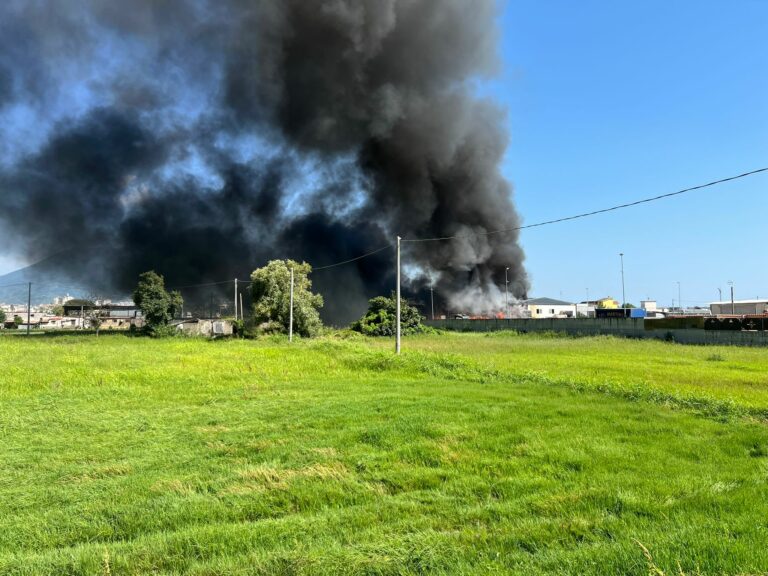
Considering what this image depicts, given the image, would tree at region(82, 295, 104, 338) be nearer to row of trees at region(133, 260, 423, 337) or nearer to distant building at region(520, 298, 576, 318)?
row of trees at region(133, 260, 423, 337)

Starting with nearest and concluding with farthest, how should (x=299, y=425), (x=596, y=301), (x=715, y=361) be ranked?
1. (x=299, y=425)
2. (x=715, y=361)
3. (x=596, y=301)

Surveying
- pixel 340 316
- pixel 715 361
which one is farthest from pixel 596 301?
pixel 715 361

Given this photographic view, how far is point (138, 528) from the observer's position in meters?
4.72

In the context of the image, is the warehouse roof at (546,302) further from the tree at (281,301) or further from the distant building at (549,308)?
the tree at (281,301)

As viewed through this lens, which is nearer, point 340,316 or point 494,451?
point 494,451

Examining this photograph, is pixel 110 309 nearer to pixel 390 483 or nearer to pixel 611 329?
pixel 611 329

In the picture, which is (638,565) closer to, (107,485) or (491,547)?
(491,547)

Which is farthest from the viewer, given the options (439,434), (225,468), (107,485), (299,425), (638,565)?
(299,425)

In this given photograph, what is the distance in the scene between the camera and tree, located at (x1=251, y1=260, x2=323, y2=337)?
48.7 meters

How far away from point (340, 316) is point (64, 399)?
76.6 metres

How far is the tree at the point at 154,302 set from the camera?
178 feet

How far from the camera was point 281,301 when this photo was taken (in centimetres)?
4894

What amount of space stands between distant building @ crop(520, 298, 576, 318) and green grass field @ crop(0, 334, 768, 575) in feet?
296

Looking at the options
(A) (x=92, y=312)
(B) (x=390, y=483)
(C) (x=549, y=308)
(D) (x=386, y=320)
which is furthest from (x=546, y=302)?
(B) (x=390, y=483)
